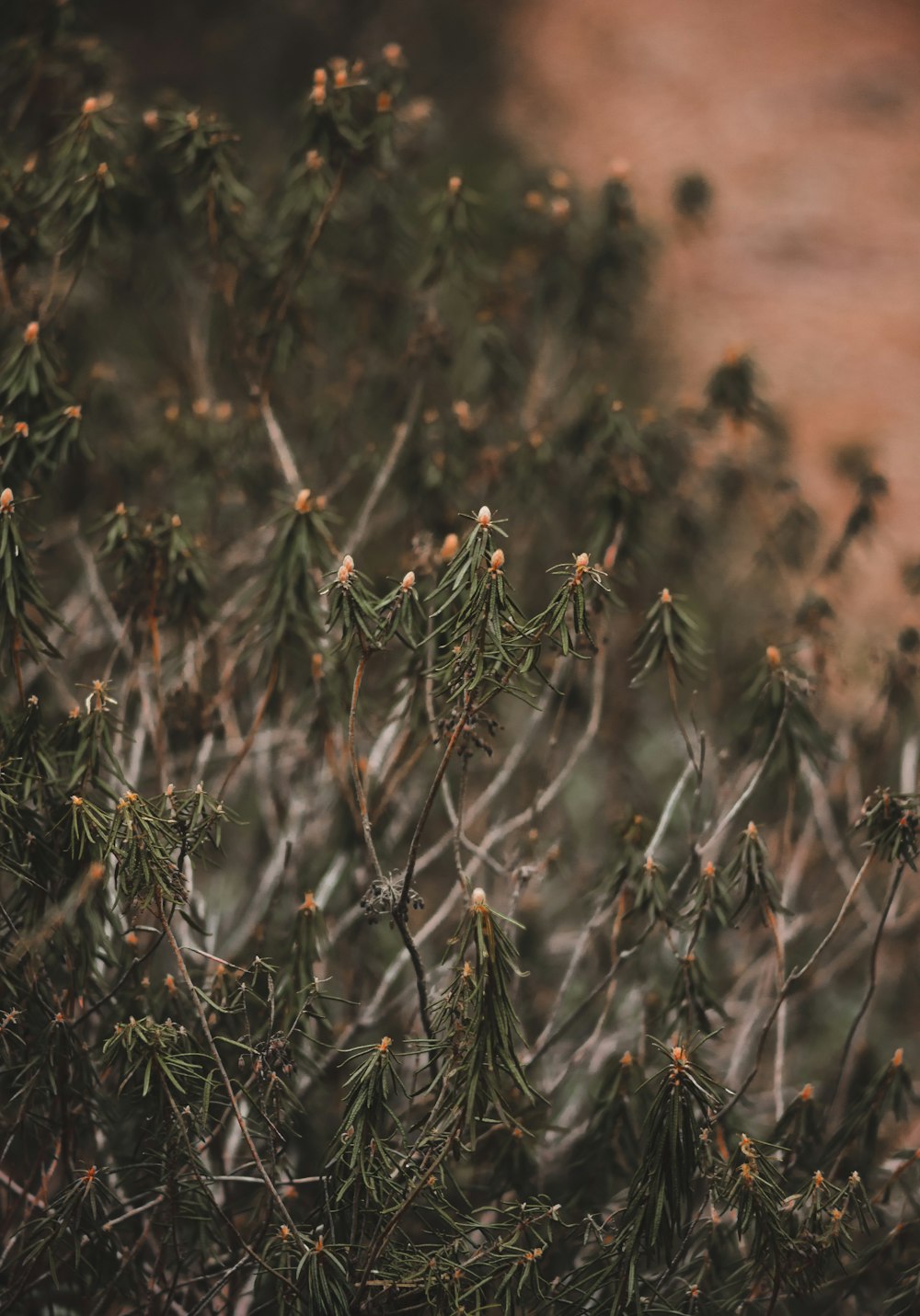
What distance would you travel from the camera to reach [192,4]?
15.1 feet

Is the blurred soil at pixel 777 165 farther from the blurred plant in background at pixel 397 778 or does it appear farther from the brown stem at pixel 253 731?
the brown stem at pixel 253 731

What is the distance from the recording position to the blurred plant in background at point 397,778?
61.3 inches

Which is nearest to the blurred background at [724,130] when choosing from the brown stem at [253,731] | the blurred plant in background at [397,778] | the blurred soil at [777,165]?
the blurred soil at [777,165]

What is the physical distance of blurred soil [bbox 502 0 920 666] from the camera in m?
4.57

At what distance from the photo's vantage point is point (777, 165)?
489 cm

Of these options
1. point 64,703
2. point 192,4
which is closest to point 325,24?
point 192,4

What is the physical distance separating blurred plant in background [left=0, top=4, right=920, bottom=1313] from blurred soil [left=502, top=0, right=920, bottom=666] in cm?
137

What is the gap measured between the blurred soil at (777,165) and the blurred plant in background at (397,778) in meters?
1.37

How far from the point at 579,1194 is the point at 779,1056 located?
1.66 feet

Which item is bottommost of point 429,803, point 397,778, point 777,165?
point 397,778

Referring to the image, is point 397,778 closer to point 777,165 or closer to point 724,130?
point 777,165

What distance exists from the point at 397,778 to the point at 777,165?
13.9 feet

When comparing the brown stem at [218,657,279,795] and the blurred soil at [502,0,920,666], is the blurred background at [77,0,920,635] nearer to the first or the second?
the blurred soil at [502,0,920,666]

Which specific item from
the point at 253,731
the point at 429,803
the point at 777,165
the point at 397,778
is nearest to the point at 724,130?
the point at 777,165
